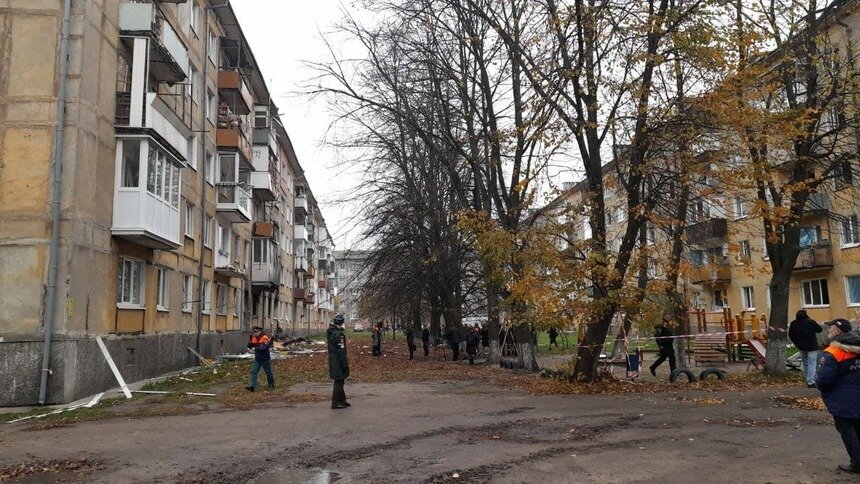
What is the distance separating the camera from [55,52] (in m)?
A: 14.2

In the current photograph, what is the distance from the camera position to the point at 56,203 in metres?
13.6

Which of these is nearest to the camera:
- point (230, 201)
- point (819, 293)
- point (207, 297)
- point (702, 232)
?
point (702, 232)

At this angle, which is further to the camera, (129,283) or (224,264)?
(224,264)

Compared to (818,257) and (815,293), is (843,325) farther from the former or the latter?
(815,293)

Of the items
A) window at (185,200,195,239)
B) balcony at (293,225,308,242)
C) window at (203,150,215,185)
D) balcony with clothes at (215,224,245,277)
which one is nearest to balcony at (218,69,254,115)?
window at (203,150,215,185)

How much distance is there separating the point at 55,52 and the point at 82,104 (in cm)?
133

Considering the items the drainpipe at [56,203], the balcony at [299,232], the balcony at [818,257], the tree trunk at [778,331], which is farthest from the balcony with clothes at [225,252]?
the balcony at [818,257]

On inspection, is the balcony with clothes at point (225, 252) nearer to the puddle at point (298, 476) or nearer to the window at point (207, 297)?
the window at point (207, 297)

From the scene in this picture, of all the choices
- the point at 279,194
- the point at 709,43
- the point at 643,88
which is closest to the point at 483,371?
the point at 643,88

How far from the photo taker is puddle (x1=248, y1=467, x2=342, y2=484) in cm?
637

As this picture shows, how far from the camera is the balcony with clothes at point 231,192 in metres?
26.7

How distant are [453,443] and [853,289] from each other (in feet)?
94.8

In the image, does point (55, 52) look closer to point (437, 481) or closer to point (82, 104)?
point (82, 104)

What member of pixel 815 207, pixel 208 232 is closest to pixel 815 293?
pixel 815 207
